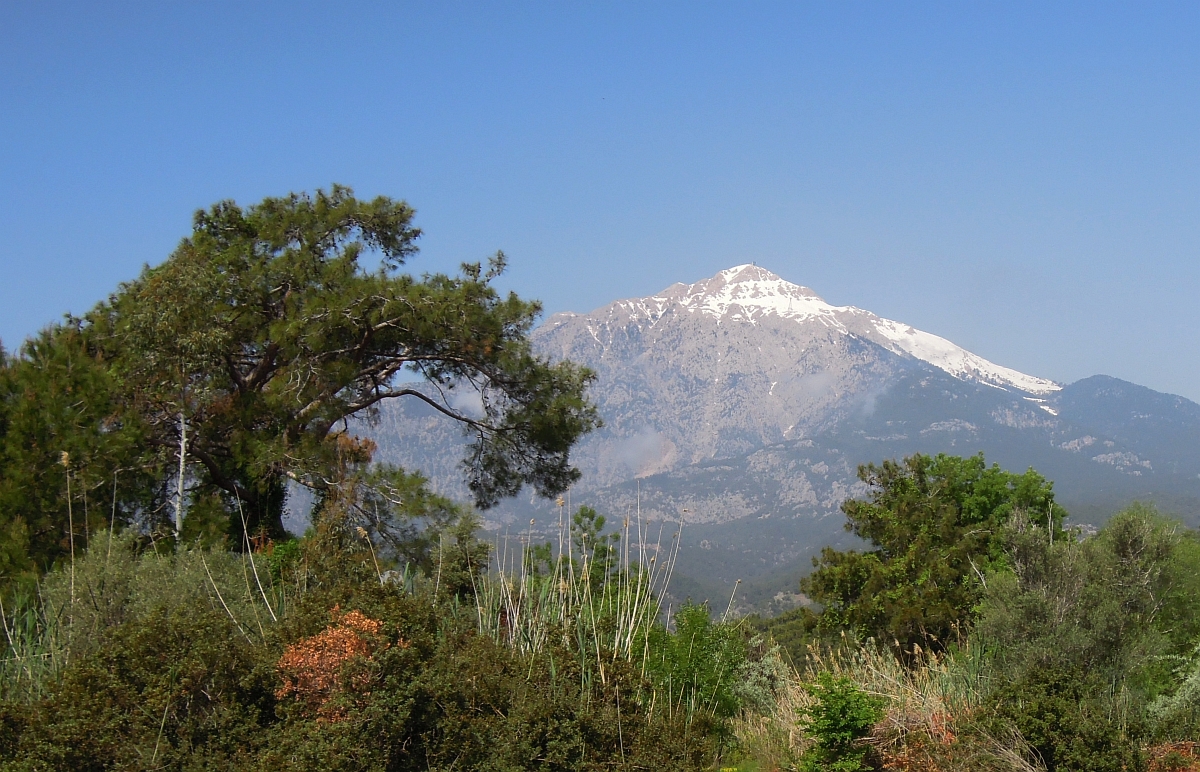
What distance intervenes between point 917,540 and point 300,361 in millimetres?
16267

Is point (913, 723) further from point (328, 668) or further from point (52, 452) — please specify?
point (52, 452)

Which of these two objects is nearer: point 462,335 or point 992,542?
point 462,335

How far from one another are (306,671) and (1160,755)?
21.2ft

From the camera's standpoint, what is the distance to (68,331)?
1645 centimetres

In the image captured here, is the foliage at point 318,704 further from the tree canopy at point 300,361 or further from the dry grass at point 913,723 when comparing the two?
the tree canopy at point 300,361

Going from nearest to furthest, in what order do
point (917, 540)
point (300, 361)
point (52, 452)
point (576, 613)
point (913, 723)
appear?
point (913, 723)
point (576, 613)
point (52, 452)
point (300, 361)
point (917, 540)

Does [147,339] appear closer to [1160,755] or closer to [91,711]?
[91,711]

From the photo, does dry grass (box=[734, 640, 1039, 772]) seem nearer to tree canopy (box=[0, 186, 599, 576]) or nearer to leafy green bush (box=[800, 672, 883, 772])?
leafy green bush (box=[800, 672, 883, 772])

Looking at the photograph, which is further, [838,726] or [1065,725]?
[838,726]

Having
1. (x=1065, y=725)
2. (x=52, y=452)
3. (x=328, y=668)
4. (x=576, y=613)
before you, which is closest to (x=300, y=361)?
(x=52, y=452)

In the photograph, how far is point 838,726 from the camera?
810cm

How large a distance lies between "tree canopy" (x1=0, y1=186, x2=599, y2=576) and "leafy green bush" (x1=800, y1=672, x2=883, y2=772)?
10.2 meters

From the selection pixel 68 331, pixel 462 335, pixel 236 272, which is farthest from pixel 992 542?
pixel 68 331

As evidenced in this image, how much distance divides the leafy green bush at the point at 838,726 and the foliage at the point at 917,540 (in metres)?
14.4
